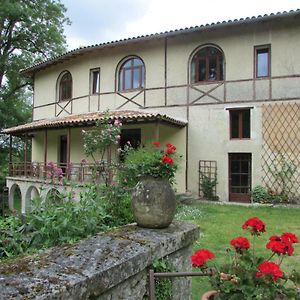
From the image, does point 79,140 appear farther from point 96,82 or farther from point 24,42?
point 24,42

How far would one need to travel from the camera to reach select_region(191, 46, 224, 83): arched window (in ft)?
45.5

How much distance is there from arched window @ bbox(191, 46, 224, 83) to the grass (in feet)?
17.9

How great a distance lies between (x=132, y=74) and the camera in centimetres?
1584

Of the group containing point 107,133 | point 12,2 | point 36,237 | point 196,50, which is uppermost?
point 12,2

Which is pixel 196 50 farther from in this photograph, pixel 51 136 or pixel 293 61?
pixel 51 136

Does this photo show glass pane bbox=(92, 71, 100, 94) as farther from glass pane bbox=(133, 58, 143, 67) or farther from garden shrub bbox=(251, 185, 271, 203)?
garden shrub bbox=(251, 185, 271, 203)

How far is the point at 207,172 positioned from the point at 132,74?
592 cm

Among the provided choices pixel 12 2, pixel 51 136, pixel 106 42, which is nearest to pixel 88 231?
pixel 106 42

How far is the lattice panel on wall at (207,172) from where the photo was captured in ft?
44.8

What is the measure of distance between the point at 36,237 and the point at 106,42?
13842mm

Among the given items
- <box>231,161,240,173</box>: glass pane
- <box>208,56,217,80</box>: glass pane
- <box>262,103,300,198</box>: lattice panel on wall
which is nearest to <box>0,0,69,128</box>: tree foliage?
<box>208,56,217,80</box>: glass pane

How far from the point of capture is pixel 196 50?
46.9 ft

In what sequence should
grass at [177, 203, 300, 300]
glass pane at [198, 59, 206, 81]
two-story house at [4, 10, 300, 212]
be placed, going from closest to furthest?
1. grass at [177, 203, 300, 300]
2. two-story house at [4, 10, 300, 212]
3. glass pane at [198, 59, 206, 81]

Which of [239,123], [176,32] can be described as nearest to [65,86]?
[176,32]
